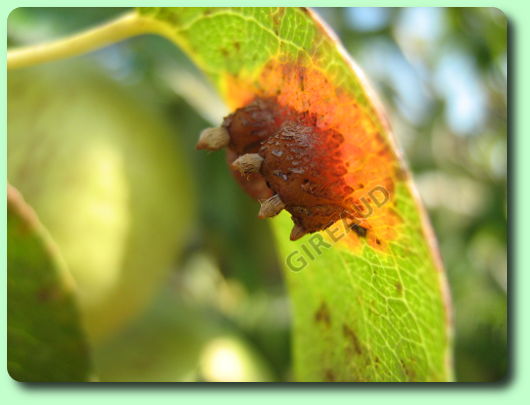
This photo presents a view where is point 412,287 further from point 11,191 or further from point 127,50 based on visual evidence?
point 127,50

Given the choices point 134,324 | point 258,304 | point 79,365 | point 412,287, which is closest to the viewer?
point 412,287

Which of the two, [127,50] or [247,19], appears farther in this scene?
[127,50]

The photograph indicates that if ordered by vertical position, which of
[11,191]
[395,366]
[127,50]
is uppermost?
[127,50]

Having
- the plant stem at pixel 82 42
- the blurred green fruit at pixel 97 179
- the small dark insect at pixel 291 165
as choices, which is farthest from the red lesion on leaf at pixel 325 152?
the blurred green fruit at pixel 97 179

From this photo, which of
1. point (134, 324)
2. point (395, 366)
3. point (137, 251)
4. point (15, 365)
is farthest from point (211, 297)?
point (395, 366)

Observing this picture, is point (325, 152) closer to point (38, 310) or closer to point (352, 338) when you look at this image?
point (352, 338)

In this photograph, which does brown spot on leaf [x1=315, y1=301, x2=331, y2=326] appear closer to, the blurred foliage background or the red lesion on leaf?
the red lesion on leaf

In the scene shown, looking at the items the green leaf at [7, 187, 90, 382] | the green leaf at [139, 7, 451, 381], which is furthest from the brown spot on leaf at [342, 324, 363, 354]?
the green leaf at [7, 187, 90, 382]

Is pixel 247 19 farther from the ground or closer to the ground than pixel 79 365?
farther from the ground
